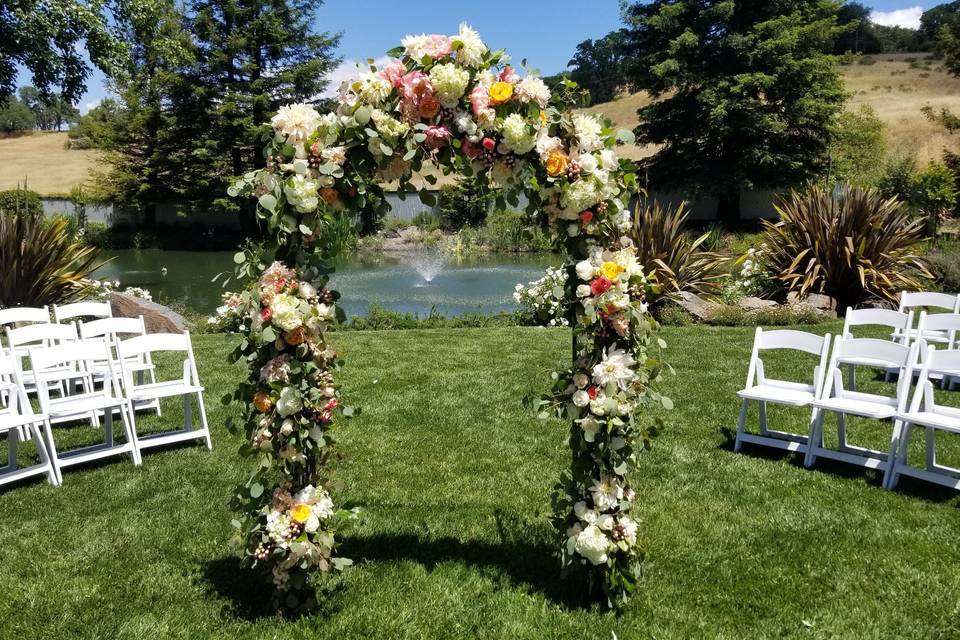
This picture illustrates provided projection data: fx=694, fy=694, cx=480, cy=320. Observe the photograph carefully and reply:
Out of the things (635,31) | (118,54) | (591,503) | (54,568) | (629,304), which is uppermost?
(635,31)

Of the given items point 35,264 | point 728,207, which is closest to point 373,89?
point 35,264

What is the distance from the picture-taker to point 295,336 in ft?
9.75

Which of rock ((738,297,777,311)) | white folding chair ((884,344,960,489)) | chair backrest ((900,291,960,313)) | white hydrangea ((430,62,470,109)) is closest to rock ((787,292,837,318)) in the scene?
rock ((738,297,777,311))

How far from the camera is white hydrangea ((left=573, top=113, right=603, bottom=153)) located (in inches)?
119

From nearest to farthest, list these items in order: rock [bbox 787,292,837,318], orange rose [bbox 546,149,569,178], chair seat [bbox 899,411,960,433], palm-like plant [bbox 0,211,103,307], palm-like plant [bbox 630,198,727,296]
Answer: orange rose [bbox 546,149,569,178]
chair seat [bbox 899,411,960,433]
palm-like plant [bbox 0,211,103,307]
rock [bbox 787,292,837,318]
palm-like plant [bbox 630,198,727,296]

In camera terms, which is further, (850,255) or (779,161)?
(779,161)

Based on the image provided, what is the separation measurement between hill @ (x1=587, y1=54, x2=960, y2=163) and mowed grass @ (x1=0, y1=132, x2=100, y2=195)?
34066 mm

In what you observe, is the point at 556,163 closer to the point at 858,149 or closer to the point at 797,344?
the point at 797,344

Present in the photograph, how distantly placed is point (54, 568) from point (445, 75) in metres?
3.15

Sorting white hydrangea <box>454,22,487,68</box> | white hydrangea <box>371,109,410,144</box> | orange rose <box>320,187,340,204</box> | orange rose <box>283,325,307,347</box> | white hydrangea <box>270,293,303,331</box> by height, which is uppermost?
white hydrangea <box>454,22,487,68</box>

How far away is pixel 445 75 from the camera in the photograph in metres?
2.89

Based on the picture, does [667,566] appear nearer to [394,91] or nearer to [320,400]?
[320,400]

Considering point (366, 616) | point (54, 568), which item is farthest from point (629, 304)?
point (54, 568)

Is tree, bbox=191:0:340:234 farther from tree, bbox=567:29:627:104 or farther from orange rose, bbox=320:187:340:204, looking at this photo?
tree, bbox=567:29:627:104
